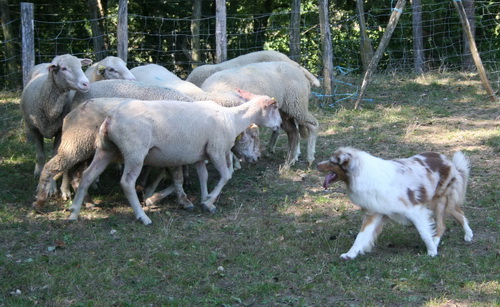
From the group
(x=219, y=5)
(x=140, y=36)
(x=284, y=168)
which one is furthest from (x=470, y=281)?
(x=140, y=36)

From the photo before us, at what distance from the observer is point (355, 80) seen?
14703 mm

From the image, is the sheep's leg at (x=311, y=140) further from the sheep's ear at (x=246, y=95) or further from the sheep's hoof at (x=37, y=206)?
the sheep's hoof at (x=37, y=206)

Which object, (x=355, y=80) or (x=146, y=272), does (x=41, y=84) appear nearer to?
(x=146, y=272)

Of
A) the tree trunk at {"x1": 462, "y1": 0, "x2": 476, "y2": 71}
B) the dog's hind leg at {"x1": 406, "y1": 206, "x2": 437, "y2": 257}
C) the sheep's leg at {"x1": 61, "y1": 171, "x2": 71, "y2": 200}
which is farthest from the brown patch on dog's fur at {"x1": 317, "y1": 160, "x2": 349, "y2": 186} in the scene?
the tree trunk at {"x1": 462, "y1": 0, "x2": 476, "y2": 71}

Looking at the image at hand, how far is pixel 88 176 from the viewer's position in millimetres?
7004

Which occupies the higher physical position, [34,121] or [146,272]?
[34,121]

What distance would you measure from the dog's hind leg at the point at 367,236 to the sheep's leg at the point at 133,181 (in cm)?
227

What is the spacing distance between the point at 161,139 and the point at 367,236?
8.20 feet

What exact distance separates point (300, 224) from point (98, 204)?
244cm

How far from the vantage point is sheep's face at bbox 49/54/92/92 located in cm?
774

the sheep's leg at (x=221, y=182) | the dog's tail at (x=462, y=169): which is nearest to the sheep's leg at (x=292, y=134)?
the sheep's leg at (x=221, y=182)

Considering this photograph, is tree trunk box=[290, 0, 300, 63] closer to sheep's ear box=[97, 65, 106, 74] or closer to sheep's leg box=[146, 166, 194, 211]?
sheep's ear box=[97, 65, 106, 74]

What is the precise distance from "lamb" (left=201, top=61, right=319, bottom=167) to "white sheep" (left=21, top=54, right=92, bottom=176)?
6.41 ft

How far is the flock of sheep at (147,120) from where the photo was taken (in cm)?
695
